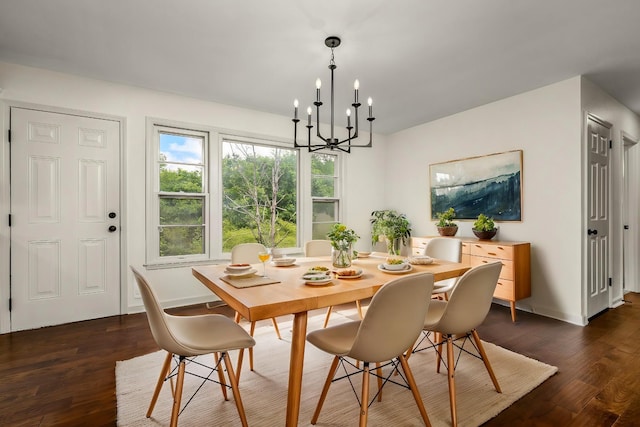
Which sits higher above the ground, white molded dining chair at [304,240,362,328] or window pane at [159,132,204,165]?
window pane at [159,132,204,165]

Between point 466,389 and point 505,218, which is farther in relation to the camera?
point 505,218

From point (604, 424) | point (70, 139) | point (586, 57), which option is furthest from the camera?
point (70, 139)

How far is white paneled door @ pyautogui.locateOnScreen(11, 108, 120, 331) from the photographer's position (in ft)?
10.1

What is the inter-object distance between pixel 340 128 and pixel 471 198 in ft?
7.51

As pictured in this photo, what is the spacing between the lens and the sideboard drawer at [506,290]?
333 centimetres

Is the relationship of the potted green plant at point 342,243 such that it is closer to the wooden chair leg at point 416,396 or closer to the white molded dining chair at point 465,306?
the white molded dining chair at point 465,306

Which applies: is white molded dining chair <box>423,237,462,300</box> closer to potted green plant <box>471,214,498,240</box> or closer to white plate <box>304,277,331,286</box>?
potted green plant <box>471,214,498,240</box>

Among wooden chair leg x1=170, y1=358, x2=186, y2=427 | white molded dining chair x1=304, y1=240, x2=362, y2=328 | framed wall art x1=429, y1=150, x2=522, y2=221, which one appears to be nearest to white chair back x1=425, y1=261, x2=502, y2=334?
wooden chair leg x1=170, y1=358, x2=186, y2=427

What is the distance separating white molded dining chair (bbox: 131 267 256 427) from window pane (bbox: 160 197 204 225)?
87.1 inches

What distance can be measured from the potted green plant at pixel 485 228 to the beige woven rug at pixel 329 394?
158 centimetres

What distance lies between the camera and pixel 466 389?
201 centimetres

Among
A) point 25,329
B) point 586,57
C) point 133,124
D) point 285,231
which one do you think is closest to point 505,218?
point 586,57

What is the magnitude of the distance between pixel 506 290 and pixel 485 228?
75 cm

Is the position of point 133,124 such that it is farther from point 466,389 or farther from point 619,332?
point 619,332
